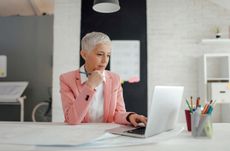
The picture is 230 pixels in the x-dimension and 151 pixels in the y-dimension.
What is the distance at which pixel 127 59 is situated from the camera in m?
4.05

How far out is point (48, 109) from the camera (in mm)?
4754

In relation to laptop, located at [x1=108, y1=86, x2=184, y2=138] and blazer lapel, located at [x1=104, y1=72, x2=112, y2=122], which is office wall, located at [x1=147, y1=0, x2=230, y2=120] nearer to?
blazer lapel, located at [x1=104, y1=72, x2=112, y2=122]

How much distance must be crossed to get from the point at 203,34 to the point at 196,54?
1.12ft

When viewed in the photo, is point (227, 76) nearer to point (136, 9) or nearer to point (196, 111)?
point (136, 9)

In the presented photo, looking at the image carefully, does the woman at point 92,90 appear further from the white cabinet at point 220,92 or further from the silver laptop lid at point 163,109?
the white cabinet at point 220,92

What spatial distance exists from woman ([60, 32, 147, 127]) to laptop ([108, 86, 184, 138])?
0.28 meters

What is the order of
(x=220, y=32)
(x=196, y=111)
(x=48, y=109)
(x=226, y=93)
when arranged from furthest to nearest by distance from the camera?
(x=48, y=109) → (x=220, y=32) → (x=226, y=93) → (x=196, y=111)

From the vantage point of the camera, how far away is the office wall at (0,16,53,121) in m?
4.81

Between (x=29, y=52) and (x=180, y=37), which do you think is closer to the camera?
(x=180, y=37)

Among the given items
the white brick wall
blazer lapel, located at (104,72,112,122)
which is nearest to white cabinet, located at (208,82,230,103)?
the white brick wall

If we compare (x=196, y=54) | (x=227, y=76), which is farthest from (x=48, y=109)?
(x=227, y=76)

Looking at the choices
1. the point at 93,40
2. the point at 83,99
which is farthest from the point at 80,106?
the point at 93,40

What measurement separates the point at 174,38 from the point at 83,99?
3035 millimetres

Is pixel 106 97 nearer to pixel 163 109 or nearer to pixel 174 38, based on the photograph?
pixel 163 109
